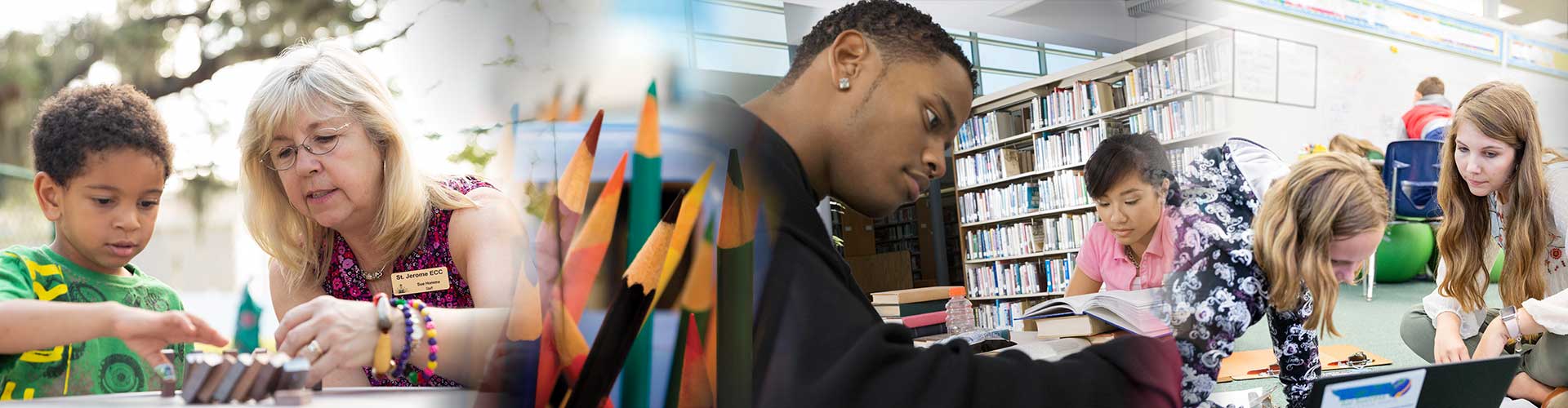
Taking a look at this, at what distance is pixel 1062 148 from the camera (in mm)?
1945

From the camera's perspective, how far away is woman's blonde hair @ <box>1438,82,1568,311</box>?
5.58 ft

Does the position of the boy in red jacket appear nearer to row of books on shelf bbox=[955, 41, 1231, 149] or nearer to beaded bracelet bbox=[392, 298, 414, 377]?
row of books on shelf bbox=[955, 41, 1231, 149]

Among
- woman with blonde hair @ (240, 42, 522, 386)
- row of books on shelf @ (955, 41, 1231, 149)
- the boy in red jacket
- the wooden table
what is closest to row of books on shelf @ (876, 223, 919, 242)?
row of books on shelf @ (955, 41, 1231, 149)

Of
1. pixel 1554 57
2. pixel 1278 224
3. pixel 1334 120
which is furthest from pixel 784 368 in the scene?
pixel 1554 57

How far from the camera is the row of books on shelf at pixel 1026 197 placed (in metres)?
1.86

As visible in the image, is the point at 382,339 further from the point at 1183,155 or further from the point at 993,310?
the point at 993,310

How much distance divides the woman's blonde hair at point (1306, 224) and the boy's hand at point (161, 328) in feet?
4.00

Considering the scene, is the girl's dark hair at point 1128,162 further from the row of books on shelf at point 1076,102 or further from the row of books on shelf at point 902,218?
the row of books on shelf at point 902,218

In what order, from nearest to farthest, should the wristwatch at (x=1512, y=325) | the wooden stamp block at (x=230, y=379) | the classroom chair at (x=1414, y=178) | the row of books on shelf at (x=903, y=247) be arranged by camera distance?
the wooden stamp block at (x=230, y=379) → the wristwatch at (x=1512, y=325) → the row of books on shelf at (x=903, y=247) → the classroom chair at (x=1414, y=178)

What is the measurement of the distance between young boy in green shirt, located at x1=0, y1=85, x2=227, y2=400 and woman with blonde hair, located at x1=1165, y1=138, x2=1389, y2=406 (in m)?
1.30

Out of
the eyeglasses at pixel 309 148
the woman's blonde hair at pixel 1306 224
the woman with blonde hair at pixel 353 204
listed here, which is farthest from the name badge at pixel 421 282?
the woman's blonde hair at pixel 1306 224

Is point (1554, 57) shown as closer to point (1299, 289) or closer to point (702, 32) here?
point (1299, 289)

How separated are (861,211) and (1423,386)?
0.74 m

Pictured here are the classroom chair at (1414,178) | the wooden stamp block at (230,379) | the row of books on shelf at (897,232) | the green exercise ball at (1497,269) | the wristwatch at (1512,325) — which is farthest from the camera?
the classroom chair at (1414,178)
